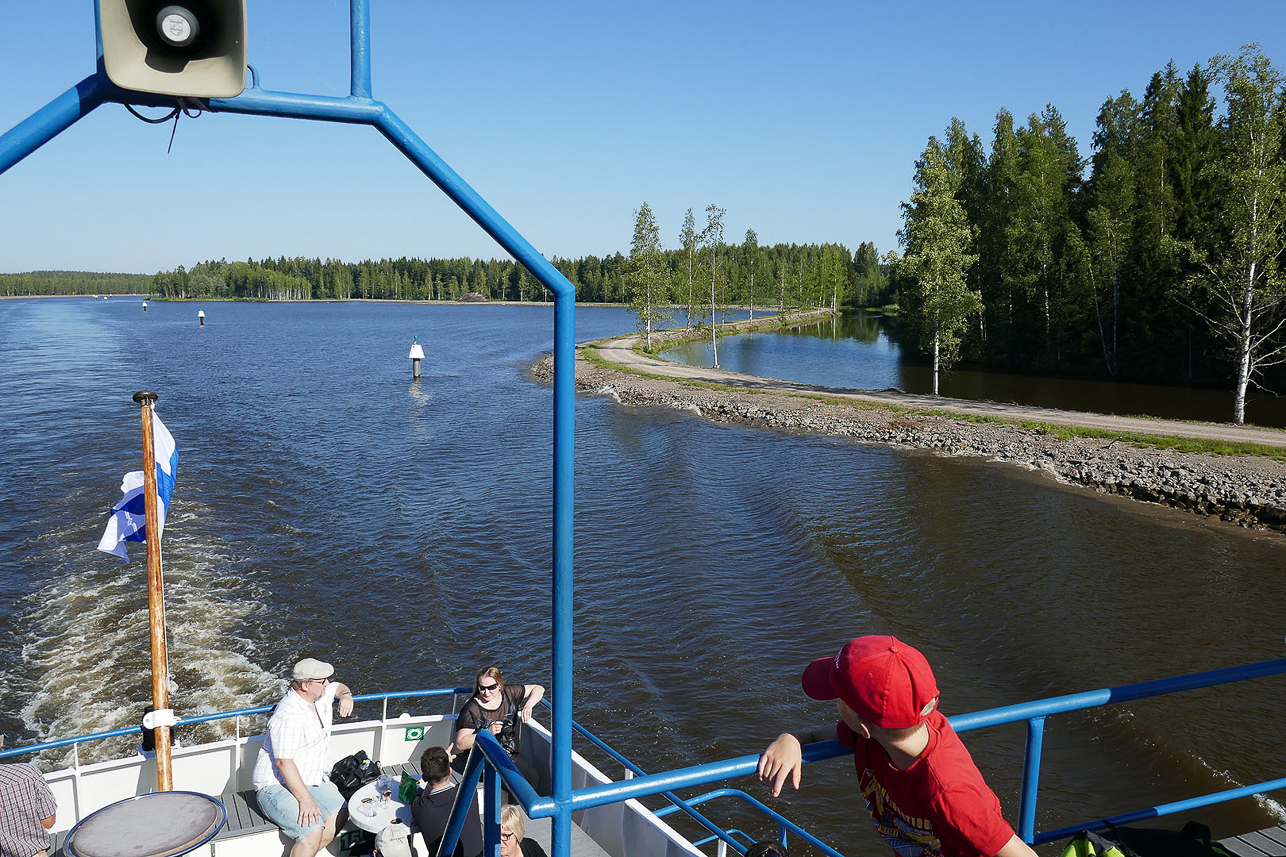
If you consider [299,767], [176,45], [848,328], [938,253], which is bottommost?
[299,767]

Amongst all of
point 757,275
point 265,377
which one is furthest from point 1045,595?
point 757,275

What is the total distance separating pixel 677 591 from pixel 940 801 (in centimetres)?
1727

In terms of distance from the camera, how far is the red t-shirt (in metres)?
2.56

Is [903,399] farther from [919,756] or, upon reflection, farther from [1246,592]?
[919,756]

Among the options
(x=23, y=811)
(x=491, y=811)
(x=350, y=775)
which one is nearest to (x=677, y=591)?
(x=350, y=775)

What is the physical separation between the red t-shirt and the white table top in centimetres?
510

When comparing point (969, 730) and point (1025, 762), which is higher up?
point (969, 730)

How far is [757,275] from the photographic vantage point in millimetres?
153625

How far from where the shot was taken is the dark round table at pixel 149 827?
5148 millimetres

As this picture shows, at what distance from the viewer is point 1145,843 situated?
11.7ft

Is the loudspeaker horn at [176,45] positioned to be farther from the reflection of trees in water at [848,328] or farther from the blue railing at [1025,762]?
the reflection of trees in water at [848,328]

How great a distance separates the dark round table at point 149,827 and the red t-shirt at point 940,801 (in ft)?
14.3

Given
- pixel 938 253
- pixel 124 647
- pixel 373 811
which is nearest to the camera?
pixel 373 811

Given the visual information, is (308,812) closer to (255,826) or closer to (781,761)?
(255,826)
